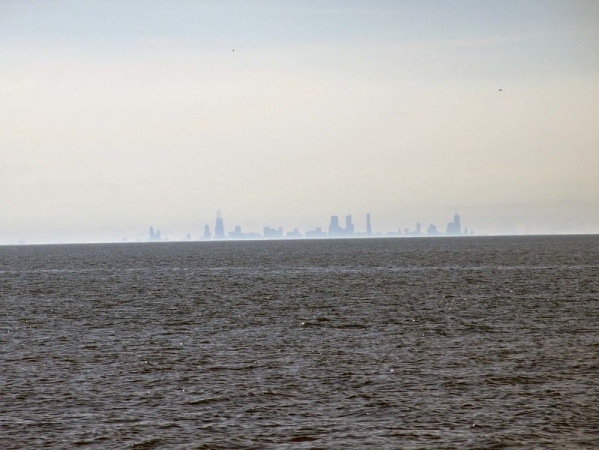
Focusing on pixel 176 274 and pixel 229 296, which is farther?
pixel 176 274

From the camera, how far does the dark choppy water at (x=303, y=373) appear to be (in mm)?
32062

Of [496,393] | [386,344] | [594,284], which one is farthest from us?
[594,284]

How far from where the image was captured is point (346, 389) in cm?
3938

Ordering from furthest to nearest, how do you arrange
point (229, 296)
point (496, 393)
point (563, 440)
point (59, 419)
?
1. point (229, 296)
2. point (496, 393)
3. point (59, 419)
4. point (563, 440)

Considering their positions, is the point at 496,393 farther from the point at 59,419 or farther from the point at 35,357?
the point at 35,357

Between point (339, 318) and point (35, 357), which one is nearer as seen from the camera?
point (35, 357)

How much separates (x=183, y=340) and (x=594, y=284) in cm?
6884

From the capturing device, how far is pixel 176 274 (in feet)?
495

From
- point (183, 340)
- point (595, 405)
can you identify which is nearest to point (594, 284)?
point (183, 340)

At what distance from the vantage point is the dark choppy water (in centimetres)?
3206

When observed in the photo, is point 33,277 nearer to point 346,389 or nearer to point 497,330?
point 497,330

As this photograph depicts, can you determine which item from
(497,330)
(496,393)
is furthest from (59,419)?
(497,330)

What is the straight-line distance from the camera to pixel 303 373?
4375 cm

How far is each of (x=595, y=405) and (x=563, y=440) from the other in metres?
6.07
